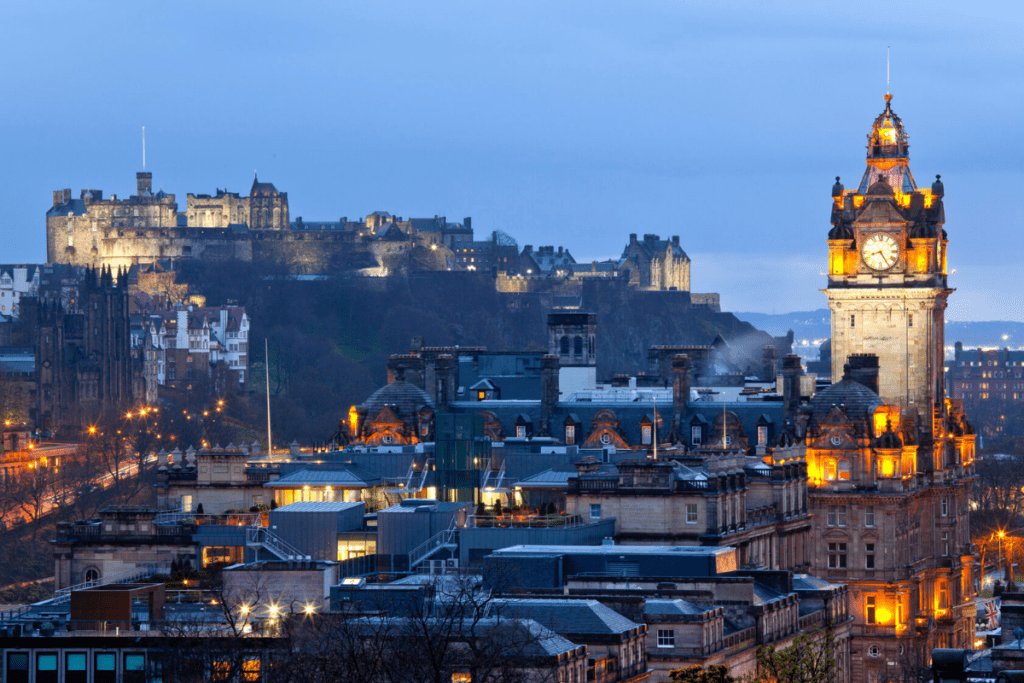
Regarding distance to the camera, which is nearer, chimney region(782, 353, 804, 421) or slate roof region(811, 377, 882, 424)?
slate roof region(811, 377, 882, 424)

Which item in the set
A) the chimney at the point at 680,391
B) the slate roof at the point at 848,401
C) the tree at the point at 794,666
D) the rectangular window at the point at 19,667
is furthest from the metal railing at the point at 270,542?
the slate roof at the point at 848,401

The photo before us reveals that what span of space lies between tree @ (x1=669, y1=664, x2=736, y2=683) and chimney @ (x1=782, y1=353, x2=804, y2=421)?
58.2 m

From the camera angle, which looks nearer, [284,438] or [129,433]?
[129,433]

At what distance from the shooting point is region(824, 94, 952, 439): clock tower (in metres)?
128

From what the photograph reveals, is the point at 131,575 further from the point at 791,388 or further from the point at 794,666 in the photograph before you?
the point at 791,388

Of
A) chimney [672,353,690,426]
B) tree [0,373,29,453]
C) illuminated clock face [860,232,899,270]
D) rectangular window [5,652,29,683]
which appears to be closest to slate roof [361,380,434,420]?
chimney [672,353,690,426]

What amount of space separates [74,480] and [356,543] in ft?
230

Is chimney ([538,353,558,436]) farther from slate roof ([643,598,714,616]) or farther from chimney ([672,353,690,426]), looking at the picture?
slate roof ([643,598,714,616])

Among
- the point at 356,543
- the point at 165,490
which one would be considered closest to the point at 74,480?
the point at 165,490

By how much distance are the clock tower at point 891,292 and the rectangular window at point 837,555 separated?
12072 mm

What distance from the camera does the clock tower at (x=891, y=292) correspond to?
12800cm

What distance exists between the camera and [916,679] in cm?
8800

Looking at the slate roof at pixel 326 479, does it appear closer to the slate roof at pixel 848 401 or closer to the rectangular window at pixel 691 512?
the rectangular window at pixel 691 512

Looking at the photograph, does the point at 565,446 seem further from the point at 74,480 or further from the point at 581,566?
the point at 74,480
